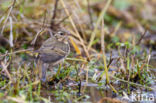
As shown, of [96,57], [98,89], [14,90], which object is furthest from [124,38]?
[14,90]

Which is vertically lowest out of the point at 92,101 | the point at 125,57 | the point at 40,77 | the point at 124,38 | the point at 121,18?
the point at 92,101

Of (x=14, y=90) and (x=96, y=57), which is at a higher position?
(x=96, y=57)

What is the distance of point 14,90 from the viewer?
290 centimetres

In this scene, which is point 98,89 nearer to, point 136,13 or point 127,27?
point 127,27

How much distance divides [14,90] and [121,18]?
670 centimetres

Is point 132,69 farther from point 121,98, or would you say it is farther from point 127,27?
point 127,27

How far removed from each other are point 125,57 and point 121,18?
5.57 metres

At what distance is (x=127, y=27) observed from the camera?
28.5 ft

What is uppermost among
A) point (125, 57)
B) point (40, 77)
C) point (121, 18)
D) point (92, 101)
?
point (121, 18)

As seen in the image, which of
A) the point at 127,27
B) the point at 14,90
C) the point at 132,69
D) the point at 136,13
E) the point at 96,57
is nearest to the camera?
the point at 14,90

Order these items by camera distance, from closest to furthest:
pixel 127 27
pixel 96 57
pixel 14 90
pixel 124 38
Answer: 1. pixel 14 90
2. pixel 96 57
3. pixel 124 38
4. pixel 127 27

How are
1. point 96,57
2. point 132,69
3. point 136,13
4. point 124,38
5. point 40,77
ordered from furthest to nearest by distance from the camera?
1. point 136,13
2. point 124,38
3. point 96,57
4. point 132,69
5. point 40,77

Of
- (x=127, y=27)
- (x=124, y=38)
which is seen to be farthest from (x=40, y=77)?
(x=127, y=27)

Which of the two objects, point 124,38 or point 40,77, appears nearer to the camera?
point 40,77
